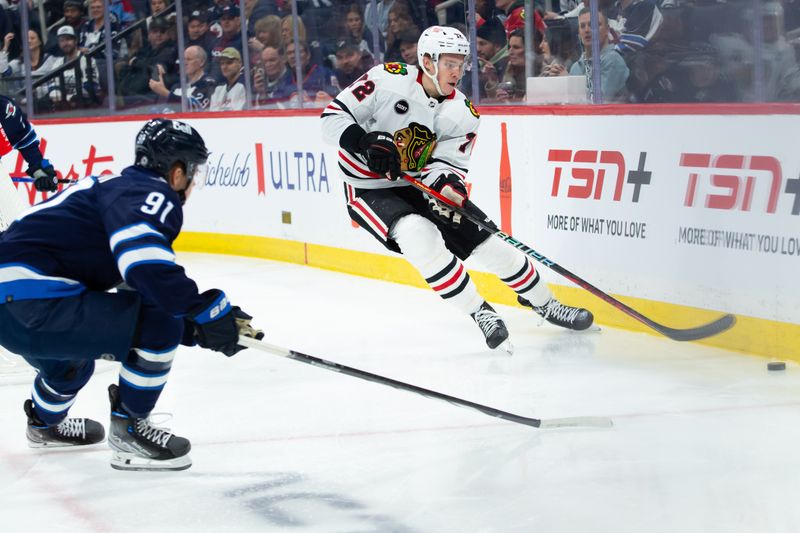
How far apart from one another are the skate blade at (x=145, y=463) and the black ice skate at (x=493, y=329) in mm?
1496

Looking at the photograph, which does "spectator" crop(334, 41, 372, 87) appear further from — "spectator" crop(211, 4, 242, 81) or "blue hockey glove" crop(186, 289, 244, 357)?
"blue hockey glove" crop(186, 289, 244, 357)

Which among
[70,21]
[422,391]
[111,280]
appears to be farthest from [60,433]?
A: [70,21]

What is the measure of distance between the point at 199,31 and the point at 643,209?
3905 millimetres

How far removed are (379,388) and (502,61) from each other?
7.09 ft

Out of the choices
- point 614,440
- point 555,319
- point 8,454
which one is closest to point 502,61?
point 555,319

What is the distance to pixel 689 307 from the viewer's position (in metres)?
4.19

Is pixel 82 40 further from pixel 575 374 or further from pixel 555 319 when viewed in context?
pixel 575 374

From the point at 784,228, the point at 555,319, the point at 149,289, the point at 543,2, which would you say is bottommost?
the point at 555,319

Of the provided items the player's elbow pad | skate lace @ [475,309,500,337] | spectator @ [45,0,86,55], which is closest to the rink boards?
skate lace @ [475,309,500,337]

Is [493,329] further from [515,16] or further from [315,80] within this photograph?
[315,80]

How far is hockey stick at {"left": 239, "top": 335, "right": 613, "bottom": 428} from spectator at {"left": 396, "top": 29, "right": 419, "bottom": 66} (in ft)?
9.96

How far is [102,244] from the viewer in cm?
265

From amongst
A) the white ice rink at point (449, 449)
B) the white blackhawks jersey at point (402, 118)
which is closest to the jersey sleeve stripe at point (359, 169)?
the white blackhawks jersey at point (402, 118)

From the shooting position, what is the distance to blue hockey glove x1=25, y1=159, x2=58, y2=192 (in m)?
4.99
